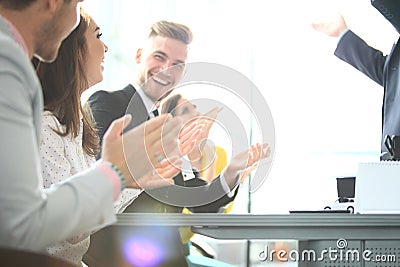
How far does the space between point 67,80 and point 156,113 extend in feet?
2.53

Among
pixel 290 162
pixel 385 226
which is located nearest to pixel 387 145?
pixel 385 226

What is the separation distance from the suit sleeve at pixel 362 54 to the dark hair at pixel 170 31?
2.34 ft

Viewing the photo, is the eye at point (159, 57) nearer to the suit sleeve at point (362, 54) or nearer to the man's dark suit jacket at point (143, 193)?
the man's dark suit jacket at point (143, 193)

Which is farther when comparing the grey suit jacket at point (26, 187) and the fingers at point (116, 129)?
the fingers at point (116, 129)

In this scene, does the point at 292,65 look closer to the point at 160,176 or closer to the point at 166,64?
the point at 166,64

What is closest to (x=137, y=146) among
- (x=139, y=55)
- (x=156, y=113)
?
(x=156, y=113)

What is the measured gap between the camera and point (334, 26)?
3041 mm

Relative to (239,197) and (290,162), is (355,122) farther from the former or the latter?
(239,197)

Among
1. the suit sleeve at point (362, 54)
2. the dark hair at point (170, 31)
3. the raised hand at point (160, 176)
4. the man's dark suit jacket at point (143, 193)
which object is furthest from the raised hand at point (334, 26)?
the raised hand at point (160, 176)

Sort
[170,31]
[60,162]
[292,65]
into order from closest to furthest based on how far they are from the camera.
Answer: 1. [60,162]
2. [170,31]
3. [292,65]

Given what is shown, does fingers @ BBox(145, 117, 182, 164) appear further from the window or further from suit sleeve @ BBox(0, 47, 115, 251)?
the window

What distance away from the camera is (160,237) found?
195cm

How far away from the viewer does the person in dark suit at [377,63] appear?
2455mm

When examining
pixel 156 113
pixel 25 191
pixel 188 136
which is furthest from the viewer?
pixel 156 113
